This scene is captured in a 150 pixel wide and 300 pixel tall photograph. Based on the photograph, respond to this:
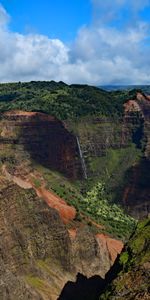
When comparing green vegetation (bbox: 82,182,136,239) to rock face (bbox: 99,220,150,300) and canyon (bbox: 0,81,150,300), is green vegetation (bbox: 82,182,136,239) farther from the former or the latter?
rock face (bbox: 99,220,150,300)

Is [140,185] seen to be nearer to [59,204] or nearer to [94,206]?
[94,206]

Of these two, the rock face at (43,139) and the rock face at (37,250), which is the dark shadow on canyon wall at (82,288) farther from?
the rock face at (43,139)

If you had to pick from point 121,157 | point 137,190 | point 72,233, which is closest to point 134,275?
point 72,233

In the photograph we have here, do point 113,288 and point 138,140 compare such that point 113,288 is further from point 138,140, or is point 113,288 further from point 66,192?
point 138,140

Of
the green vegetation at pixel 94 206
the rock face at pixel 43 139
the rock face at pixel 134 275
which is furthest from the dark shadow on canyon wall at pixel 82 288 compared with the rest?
the rock face at pixel 43 139

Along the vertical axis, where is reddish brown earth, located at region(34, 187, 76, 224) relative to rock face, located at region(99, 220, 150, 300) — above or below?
below

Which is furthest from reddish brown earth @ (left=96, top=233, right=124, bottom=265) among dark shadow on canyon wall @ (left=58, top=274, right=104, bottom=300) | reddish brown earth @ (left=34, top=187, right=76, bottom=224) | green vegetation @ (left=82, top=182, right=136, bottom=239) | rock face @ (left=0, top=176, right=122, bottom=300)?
dark shadow on canyon wall @ (left=58, top=274, right=104, bottom=300)
